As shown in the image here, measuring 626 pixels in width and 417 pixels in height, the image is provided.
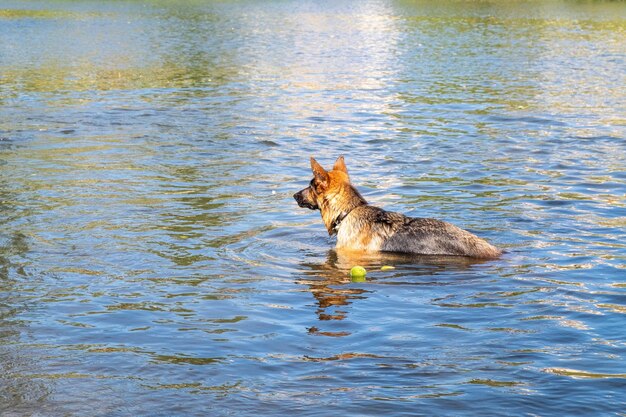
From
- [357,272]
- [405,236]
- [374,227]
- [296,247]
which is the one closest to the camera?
[357,272]

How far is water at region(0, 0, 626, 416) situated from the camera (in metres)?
8.03

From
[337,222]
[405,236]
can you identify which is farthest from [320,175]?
[405,236]

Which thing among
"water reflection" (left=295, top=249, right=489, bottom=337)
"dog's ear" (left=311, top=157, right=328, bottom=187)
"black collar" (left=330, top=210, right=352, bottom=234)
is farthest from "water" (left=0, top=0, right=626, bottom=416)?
"dog's ear" (left=311, top=157, right=328, bottom=187)

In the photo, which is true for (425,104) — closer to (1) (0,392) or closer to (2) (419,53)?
(2) (419,53)

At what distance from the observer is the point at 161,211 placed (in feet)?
49.4

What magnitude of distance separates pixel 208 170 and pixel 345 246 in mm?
6304

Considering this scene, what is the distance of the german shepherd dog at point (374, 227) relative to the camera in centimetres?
1208

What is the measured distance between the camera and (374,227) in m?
12.7

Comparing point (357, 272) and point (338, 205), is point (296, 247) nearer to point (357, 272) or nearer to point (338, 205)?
point (338, 205)

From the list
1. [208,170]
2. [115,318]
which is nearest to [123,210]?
[208,170]

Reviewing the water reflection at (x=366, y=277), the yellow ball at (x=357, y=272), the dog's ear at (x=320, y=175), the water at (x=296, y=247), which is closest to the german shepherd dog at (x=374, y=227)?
the dog's ear at (x=320, y=175)

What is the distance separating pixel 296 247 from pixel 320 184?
3.10 ft

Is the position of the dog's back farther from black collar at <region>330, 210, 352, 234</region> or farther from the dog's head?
the dog's head

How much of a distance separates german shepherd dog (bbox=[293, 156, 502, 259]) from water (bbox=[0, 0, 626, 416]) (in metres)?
0.24
